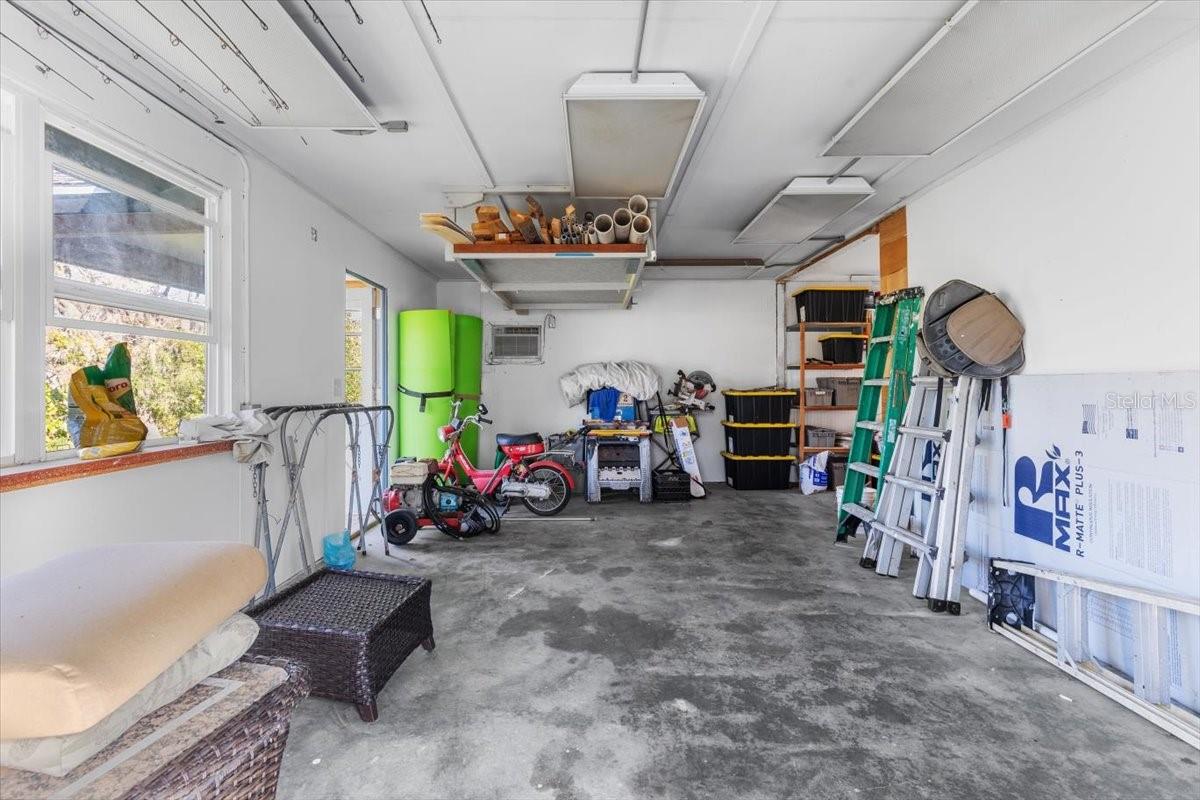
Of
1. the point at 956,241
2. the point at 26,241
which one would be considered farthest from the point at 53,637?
the point at 956,241

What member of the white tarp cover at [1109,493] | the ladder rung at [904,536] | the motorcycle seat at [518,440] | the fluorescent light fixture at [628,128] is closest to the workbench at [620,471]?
the motorcycle seat at [518,440]

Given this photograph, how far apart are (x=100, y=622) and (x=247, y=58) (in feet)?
7.20

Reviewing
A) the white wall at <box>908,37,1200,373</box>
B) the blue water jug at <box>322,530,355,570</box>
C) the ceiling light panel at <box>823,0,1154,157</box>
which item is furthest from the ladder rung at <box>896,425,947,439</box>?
the blue water jug at <box>322,530,355,570</box>

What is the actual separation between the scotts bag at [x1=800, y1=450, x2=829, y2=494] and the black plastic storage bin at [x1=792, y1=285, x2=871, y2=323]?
1665 mm

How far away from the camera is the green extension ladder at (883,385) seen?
3547 millimetres

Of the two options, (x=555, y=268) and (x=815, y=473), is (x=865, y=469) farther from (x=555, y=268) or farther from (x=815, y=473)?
(x=555, y=268)

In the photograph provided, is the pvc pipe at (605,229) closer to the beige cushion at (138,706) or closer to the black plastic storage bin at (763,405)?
the beige cushion at (138,706)

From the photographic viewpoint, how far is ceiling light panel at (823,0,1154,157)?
5.92ft

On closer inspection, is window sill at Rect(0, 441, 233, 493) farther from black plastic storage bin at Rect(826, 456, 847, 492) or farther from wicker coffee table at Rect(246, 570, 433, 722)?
black plastic storage bin at Rect(826, 456, 847, 492)

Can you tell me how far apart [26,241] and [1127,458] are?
4592mm

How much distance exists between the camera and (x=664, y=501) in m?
5.56

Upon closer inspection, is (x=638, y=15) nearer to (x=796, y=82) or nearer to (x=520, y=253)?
(x=796, y=82)

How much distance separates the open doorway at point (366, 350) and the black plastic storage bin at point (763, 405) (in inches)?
157

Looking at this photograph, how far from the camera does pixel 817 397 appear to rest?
243 inches
